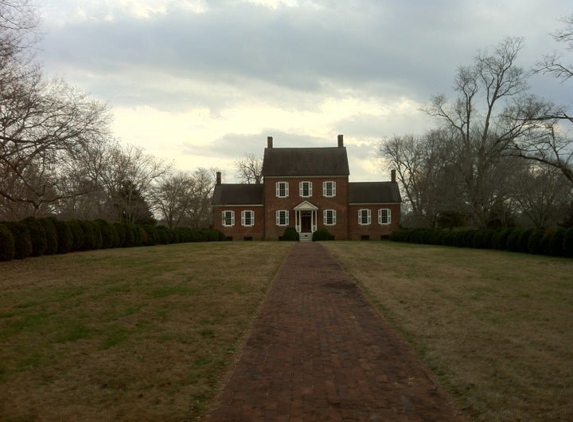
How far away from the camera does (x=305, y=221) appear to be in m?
57.6

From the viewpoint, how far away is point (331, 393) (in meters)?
5.58

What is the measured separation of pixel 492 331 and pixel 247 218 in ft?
167

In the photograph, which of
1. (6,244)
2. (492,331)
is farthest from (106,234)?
(492,331)

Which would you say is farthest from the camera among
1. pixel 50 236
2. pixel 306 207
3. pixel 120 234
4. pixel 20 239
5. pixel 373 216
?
pixel 373 216

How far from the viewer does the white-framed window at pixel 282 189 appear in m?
57.0

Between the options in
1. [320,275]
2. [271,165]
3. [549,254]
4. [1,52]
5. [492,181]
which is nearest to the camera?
[1,52]

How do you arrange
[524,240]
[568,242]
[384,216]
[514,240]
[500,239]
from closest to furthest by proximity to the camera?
[568,242]
[524,240]
[514,240]
[500,239]
[384,216]

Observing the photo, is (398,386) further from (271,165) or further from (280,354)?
(271,165)

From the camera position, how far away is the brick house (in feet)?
186

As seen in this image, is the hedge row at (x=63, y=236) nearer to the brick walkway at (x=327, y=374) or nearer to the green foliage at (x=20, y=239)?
the green foliage at (x=20, y=239)

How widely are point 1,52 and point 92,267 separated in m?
7.27

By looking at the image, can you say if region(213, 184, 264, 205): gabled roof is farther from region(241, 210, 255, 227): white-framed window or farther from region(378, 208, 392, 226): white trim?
region(378, 208, 392, 226): white trim

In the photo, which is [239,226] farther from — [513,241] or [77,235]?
[513,241]

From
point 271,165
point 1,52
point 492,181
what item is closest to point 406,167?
point 271,165
